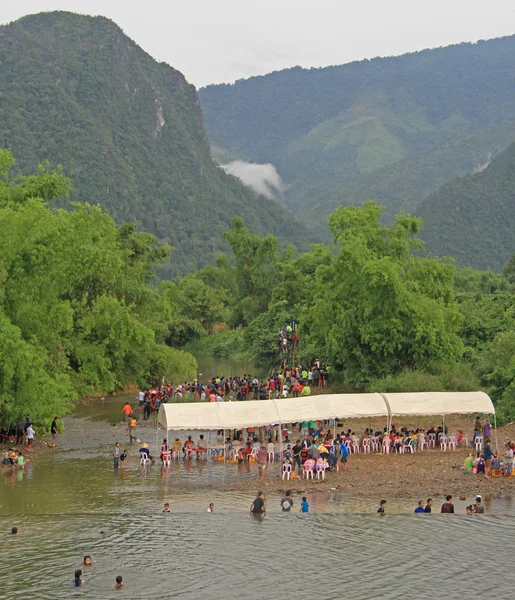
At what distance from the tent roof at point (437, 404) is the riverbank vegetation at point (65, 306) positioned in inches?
444

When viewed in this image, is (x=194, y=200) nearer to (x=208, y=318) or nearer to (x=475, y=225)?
(x=475, y=225)

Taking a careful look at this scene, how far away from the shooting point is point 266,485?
25.0m

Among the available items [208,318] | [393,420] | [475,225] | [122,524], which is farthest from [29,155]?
[122,524]

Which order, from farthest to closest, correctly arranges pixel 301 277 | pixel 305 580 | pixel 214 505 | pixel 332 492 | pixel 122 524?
pixel 301 277, pixel 332 492, pixel 214 505, pixel 122 524, pixel 305 580

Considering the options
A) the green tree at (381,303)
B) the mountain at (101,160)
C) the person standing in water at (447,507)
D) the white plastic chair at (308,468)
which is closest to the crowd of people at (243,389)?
the green tree at (381,303)

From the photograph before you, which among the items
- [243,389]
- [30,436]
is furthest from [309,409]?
[243,389]

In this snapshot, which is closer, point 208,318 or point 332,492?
point 332,492

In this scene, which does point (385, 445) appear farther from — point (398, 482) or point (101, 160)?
point (101, 160)

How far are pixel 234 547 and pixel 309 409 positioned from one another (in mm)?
10422

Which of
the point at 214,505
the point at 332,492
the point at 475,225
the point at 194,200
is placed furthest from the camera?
the point at 194,200

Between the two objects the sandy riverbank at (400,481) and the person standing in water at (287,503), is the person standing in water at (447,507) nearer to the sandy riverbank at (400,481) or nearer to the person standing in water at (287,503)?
the sandy riverbank at (400,481)

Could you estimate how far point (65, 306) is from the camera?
108ft

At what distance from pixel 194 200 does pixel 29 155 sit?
36709mm

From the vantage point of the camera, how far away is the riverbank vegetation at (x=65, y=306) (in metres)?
29.3
